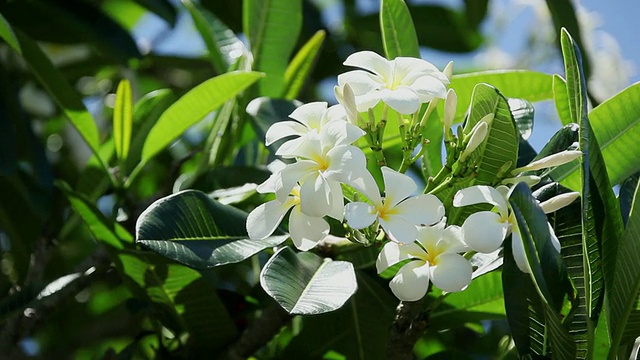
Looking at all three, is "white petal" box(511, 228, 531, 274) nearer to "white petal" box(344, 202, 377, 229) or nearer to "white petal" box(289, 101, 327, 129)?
"white petal" box(344, 202, 377, 229)

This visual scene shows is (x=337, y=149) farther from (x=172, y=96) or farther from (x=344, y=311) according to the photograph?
(x=172, y=96)

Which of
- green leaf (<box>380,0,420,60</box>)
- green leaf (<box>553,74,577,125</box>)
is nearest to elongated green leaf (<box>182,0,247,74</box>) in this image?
green leaf (<box>380,0,420,60</box>)

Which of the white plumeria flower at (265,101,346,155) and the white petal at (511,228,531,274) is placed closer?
the white petal at (511,228,531,274)

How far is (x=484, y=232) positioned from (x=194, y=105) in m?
0.59

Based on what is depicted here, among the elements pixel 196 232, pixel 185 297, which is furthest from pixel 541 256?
pixel 185 297

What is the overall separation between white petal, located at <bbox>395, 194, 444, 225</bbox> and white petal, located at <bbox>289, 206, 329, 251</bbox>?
0.25ft

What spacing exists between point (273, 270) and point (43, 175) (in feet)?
2.84

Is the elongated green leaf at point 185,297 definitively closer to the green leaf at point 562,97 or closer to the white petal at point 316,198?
the white petal at point 316,198

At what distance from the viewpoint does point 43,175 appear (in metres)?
1.52

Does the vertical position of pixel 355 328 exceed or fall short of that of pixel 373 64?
it falls short

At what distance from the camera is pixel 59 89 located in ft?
4.21

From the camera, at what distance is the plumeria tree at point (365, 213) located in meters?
0.75

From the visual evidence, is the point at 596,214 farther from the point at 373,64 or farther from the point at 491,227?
the point at 373,64

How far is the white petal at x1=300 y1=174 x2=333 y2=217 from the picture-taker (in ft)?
2.42
